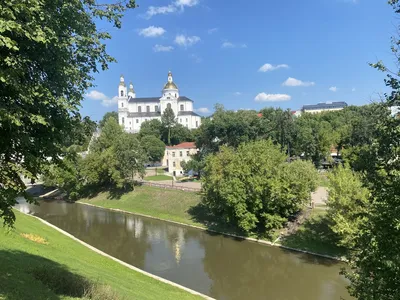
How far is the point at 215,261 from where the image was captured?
83.7 feet

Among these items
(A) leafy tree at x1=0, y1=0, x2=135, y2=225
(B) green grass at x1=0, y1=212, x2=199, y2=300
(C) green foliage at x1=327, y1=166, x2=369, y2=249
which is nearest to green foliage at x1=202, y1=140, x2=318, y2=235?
(C) green foliage at x1=327, y1=166, x2=369, y2=249

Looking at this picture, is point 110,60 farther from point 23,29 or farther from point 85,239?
point 85,239

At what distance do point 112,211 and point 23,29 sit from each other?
41.5 metres

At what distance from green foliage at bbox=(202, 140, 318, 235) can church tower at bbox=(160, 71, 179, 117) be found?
82732mm

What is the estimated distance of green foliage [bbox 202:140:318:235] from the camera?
29016mm

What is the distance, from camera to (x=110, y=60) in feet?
25.1

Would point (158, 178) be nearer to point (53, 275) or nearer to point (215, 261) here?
point (215, 261)

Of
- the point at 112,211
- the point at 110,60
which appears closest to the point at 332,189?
the point at 110,60

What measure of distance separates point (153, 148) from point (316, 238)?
182 feet

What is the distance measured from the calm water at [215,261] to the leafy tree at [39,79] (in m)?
16.3

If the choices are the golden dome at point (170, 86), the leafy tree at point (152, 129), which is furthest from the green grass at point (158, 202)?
the golden dome at point (170, 86)

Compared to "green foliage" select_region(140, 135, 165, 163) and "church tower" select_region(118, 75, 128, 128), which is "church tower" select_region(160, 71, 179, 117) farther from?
"green foliage" select_region(140, 135, 165, 163)

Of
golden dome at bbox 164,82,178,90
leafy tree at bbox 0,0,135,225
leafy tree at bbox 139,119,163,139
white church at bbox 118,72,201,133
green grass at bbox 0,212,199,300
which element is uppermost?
golden dome at bbox 164,82,178,90

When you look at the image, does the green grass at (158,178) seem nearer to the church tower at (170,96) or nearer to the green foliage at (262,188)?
the green foliage at (262,188)
